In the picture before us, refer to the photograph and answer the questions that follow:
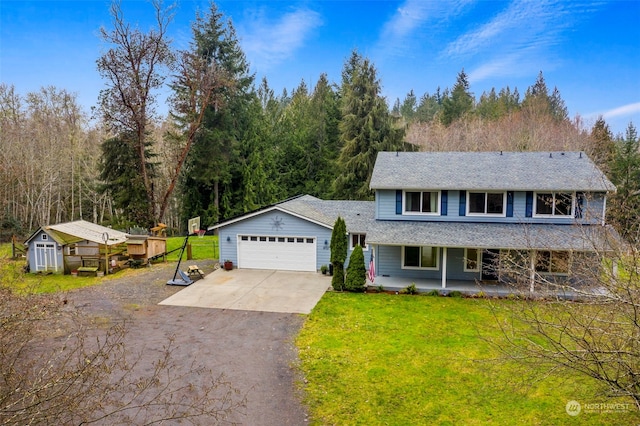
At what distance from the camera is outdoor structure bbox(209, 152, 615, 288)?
52.5 feet

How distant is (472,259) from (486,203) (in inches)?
97.1

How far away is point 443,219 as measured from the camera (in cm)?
1742

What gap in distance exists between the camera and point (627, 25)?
19078 mm

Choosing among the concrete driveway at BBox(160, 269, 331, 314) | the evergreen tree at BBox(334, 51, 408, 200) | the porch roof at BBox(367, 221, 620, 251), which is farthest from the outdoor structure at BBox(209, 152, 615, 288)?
the evergreen tree at BBox(334, 51, 408, 200)

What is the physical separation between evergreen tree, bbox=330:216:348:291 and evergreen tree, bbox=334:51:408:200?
14458 millimetres

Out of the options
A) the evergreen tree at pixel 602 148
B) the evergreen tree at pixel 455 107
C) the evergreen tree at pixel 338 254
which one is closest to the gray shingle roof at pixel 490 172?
the evergreen tree at pixel 338 254

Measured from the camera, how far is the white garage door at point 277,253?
1923 cm

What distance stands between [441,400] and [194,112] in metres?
25.3

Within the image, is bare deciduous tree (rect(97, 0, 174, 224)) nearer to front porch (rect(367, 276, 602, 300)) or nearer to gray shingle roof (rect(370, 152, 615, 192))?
gray shingle roof (rect(370, 152, 615, 192))

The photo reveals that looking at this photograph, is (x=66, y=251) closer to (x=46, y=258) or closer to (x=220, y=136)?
(x=46, y=258)

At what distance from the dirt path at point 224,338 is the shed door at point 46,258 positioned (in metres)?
4.10

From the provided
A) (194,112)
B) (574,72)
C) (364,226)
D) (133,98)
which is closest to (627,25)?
(574,72)

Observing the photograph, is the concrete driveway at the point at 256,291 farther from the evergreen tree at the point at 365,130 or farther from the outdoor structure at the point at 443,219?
the evergreen tree at the point at 365,130

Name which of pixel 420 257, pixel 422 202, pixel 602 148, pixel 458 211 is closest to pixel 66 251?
pixel 420 257
